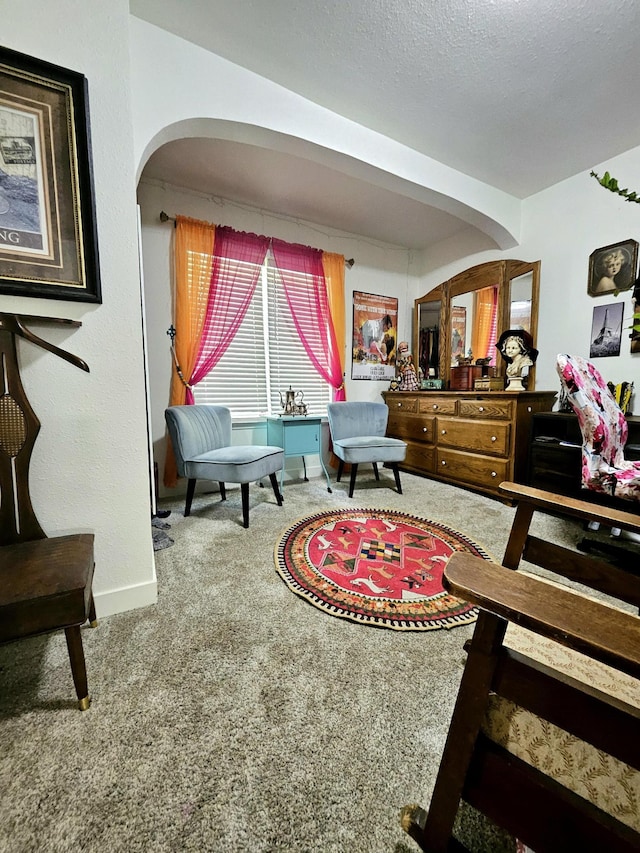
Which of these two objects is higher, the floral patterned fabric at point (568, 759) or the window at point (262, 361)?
the window at point (262, 361)

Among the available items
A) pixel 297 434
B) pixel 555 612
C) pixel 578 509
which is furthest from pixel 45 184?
pixel 297 434

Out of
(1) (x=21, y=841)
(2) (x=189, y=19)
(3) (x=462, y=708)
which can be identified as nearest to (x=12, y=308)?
(1) (x=21, y=841)

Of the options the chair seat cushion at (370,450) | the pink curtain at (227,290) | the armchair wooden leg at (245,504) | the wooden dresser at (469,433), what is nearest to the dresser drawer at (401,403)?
the wooden dresser at (469,433)

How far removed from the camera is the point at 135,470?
135 cm

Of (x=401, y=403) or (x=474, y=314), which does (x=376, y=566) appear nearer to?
(x=401, y=403)

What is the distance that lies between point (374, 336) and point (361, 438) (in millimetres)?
1393

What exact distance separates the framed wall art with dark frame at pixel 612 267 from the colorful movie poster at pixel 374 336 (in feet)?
A: 6.02

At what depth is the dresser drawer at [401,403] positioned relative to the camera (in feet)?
11.3

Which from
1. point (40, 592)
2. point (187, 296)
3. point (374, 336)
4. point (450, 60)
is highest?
point (450, 60)

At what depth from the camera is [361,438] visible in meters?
3.03

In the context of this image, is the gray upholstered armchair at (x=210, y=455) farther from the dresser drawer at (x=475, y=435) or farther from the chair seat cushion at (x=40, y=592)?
the dresser drawer at (x=475, y=435)

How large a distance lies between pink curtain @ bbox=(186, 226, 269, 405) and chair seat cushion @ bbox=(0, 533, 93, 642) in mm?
1876

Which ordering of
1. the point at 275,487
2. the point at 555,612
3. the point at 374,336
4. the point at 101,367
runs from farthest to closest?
the point at 374,336, the point at 275,487, the point at 101,367, the point at 555,612

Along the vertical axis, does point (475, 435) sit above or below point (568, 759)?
above
